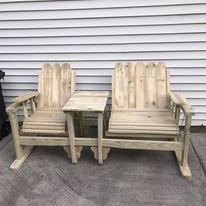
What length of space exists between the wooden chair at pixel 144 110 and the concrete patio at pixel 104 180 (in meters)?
0.20

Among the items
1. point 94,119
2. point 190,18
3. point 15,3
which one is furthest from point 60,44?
point 190,18

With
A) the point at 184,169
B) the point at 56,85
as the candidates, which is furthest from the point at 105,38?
the point at 184,169

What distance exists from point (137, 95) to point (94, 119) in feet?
2.49

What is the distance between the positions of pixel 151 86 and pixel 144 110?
292mm

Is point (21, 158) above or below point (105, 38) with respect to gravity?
below

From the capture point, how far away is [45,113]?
312 cm

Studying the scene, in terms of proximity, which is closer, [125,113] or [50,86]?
[125,113]

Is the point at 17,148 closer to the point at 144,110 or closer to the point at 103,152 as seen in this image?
the point at 103,152

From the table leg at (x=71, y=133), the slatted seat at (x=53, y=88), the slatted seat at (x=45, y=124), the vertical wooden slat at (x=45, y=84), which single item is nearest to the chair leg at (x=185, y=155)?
the table leg at (x=71, y=133)

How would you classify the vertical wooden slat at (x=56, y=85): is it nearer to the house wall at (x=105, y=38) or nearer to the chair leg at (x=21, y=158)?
the house wall at (x=105, y=38)

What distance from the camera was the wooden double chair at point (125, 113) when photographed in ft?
8.79

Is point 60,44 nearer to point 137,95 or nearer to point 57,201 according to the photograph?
point 137,95

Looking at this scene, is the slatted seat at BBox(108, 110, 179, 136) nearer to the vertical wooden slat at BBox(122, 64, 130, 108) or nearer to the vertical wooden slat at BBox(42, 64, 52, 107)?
the vertical wooden slat at BBox(122, 64, 130, 108)

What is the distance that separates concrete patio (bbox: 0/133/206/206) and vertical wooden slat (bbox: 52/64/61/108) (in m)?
0.57
